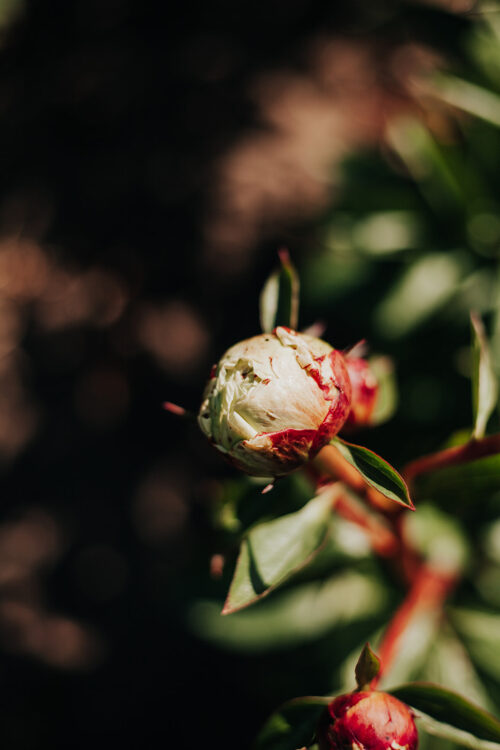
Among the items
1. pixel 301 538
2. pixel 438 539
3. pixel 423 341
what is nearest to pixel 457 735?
pixel 301 538

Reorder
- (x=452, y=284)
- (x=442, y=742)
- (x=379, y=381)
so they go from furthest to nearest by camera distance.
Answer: (x=452, y=284) < (x=442, y=742) < (x=379, y=381)

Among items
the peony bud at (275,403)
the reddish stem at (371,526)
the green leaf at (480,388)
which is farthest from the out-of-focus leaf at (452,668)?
the peony bud at (275,403)

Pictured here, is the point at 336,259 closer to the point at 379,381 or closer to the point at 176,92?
the point at 379,381

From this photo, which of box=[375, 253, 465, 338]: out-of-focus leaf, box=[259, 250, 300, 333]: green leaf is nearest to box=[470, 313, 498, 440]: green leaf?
box=[259, 250, 300, 333]: green leaf

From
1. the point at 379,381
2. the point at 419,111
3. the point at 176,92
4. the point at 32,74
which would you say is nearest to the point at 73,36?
the point at 32,74

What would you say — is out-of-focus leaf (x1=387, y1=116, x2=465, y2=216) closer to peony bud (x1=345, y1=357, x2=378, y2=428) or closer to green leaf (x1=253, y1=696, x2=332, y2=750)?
peony bud (x1=345, y1=357, x2=378, y2=428)

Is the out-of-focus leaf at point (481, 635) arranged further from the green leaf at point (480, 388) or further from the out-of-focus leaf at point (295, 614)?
the green leaf at point (480, 388)

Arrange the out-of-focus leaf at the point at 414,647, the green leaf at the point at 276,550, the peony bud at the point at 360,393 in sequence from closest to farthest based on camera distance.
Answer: the green leaf at the point at 276,550, the peony bud at the point at 360,393, the out-of-focus leaf at the point at 414,647
